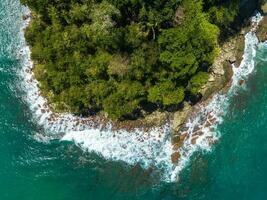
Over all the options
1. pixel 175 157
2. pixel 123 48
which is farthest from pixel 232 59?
pixel 123 48

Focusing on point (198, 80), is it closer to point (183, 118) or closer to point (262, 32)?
point (183, 118)

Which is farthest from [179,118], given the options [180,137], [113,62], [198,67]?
[113,62]

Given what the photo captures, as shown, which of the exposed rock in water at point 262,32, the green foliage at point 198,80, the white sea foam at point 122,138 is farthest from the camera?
the exposed rock in water at point 262,32

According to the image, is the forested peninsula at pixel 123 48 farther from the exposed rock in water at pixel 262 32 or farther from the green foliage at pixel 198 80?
the exposed rock in water at pixel 262 32

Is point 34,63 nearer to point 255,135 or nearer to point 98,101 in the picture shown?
point 98,101

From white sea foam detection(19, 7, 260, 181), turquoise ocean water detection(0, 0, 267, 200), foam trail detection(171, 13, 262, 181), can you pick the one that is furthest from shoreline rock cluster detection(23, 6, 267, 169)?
turquoise ocean water detection(0, 0, 267, 200)

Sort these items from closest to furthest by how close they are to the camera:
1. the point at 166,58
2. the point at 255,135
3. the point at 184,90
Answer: the point at 166,58 → the point at 184,90 → the point at 255,135

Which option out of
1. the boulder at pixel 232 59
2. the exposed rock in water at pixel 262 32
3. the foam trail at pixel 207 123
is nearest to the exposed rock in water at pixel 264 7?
the exposed rock in water at pixel 262 32
